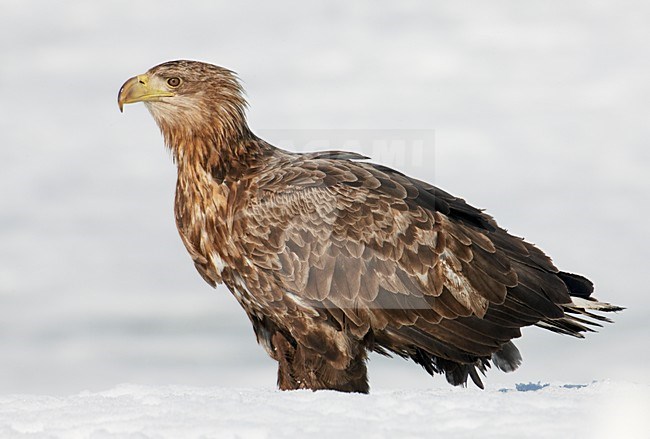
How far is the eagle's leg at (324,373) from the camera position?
9.59 metres

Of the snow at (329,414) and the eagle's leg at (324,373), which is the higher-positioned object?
the eagle's leg at (324,373)

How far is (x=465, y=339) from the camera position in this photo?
9.84 metres

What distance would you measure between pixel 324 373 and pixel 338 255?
3.51ft

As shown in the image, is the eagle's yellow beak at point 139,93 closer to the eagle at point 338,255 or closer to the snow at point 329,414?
the eagle at point 338,255

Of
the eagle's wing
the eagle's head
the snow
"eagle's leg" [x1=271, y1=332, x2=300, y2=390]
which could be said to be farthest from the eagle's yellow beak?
the snow

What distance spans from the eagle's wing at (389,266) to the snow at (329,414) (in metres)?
1.29

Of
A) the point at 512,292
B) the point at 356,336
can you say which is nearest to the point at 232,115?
the point at 356,336

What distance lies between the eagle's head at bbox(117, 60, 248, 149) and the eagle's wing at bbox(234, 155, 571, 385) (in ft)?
2.66

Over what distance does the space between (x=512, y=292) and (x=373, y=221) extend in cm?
150

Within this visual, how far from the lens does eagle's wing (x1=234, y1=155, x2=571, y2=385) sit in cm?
948

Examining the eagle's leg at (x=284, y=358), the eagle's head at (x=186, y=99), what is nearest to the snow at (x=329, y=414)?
the eagle's leg at (x=284, y=358)

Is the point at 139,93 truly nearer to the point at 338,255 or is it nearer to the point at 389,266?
the point at 338,255

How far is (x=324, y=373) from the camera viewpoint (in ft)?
31.7

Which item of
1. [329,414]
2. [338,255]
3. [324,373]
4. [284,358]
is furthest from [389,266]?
[329,414]
